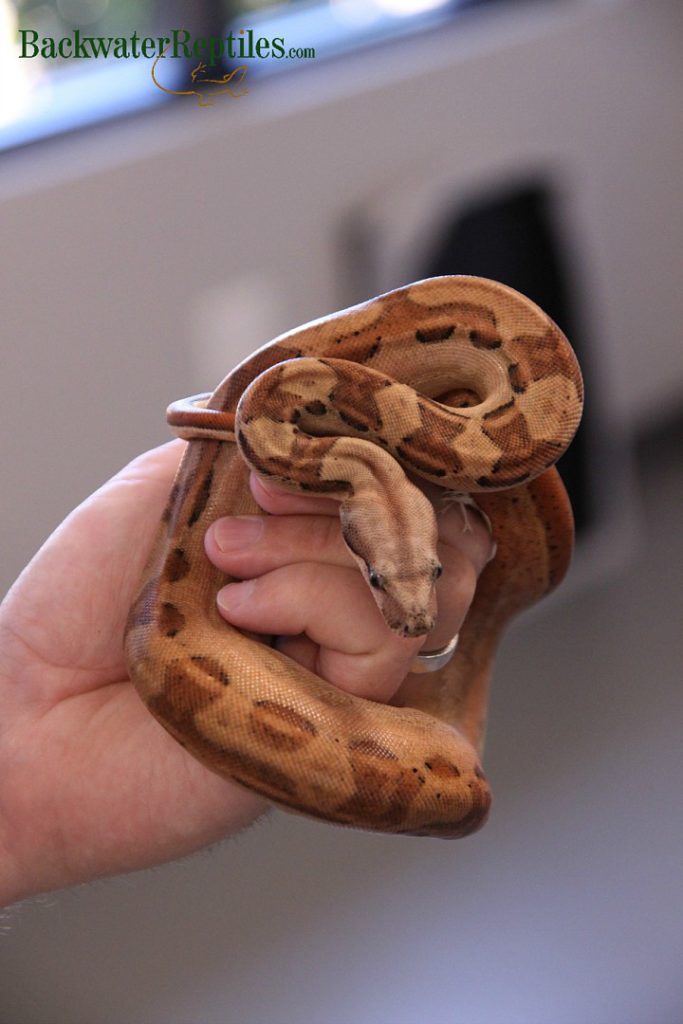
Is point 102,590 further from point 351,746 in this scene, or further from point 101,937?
point 101,937

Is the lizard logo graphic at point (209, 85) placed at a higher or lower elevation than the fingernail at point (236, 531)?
higher

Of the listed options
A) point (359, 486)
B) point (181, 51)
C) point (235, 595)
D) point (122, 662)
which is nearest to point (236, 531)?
point (235, 595)

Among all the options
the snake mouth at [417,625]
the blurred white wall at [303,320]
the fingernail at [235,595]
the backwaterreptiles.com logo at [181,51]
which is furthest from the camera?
the backwaterreptiles.com logo at [181,51]

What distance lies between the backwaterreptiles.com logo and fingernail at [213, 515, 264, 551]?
6.76 ft

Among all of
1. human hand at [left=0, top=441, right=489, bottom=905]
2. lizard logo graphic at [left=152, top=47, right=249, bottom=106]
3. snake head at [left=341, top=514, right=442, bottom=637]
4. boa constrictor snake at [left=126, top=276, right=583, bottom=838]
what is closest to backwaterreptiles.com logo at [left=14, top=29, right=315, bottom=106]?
lizard logo graphic at [left=152, top=47, right=249, bottom=106]

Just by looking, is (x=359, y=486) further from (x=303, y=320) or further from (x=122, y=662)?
(x=303, y=320)

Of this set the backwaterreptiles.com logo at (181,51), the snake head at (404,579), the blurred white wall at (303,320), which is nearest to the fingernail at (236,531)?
the snake head at (404,579)

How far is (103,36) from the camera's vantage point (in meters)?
2.96

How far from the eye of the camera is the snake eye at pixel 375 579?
1.17 meters

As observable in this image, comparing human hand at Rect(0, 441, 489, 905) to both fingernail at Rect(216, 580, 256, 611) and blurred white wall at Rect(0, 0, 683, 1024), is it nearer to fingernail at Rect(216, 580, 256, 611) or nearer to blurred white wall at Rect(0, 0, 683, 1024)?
fingernail at Rect(216, 580, 256, 611)

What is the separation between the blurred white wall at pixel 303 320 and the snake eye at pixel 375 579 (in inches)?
50.7

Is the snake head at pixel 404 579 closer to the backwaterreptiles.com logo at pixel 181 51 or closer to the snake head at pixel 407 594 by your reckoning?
the snake head at pixel 407 594

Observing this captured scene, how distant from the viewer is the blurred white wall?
93.5 inches

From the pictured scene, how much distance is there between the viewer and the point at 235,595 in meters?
1.30
